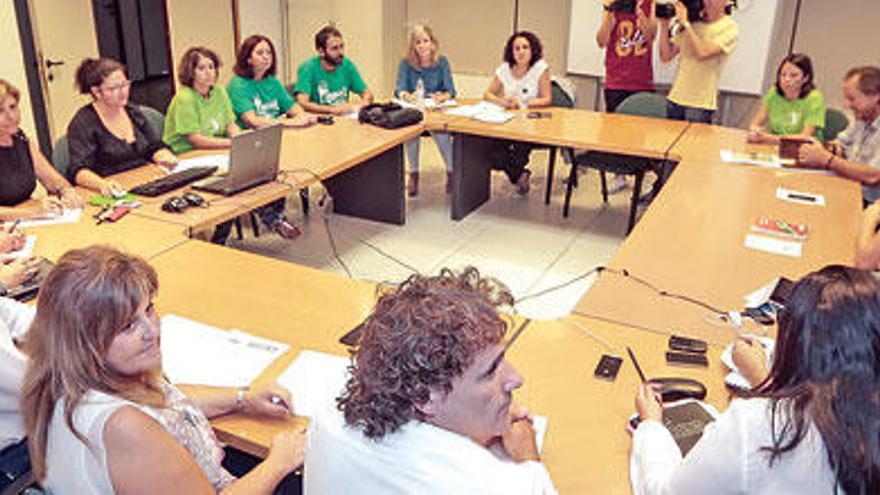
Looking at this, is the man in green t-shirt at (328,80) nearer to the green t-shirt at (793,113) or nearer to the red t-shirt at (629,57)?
the red t-shirt at (629,57)

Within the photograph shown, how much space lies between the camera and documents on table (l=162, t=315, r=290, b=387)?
184cm

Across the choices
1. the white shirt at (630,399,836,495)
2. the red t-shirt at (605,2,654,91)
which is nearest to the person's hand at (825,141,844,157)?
the red t-shirt at (605,2,654,91)

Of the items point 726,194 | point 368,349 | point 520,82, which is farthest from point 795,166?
point 368,349

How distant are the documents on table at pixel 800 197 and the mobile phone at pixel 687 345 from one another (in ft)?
5.01

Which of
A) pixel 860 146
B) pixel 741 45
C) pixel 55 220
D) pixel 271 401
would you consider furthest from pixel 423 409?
pixel 741 45

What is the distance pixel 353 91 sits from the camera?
5004 mm

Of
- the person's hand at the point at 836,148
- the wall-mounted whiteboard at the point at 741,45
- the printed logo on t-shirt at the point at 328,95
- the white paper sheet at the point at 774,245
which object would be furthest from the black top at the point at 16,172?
the wall-mounted whiteboard at the point at 741,45

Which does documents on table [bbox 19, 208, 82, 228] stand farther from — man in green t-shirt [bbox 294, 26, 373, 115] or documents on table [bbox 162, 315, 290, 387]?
man in green t-shirt [bbox 294, 26, 373, 115]

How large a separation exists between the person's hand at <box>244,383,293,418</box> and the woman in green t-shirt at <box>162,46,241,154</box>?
2.36 m

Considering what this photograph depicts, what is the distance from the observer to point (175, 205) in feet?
9.52

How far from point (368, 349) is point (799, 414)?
690 mm

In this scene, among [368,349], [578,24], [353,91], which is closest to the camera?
[368,349]

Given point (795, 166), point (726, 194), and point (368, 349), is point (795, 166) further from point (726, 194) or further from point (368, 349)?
point (368, 349)

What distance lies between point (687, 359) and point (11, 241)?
85.2 inches
